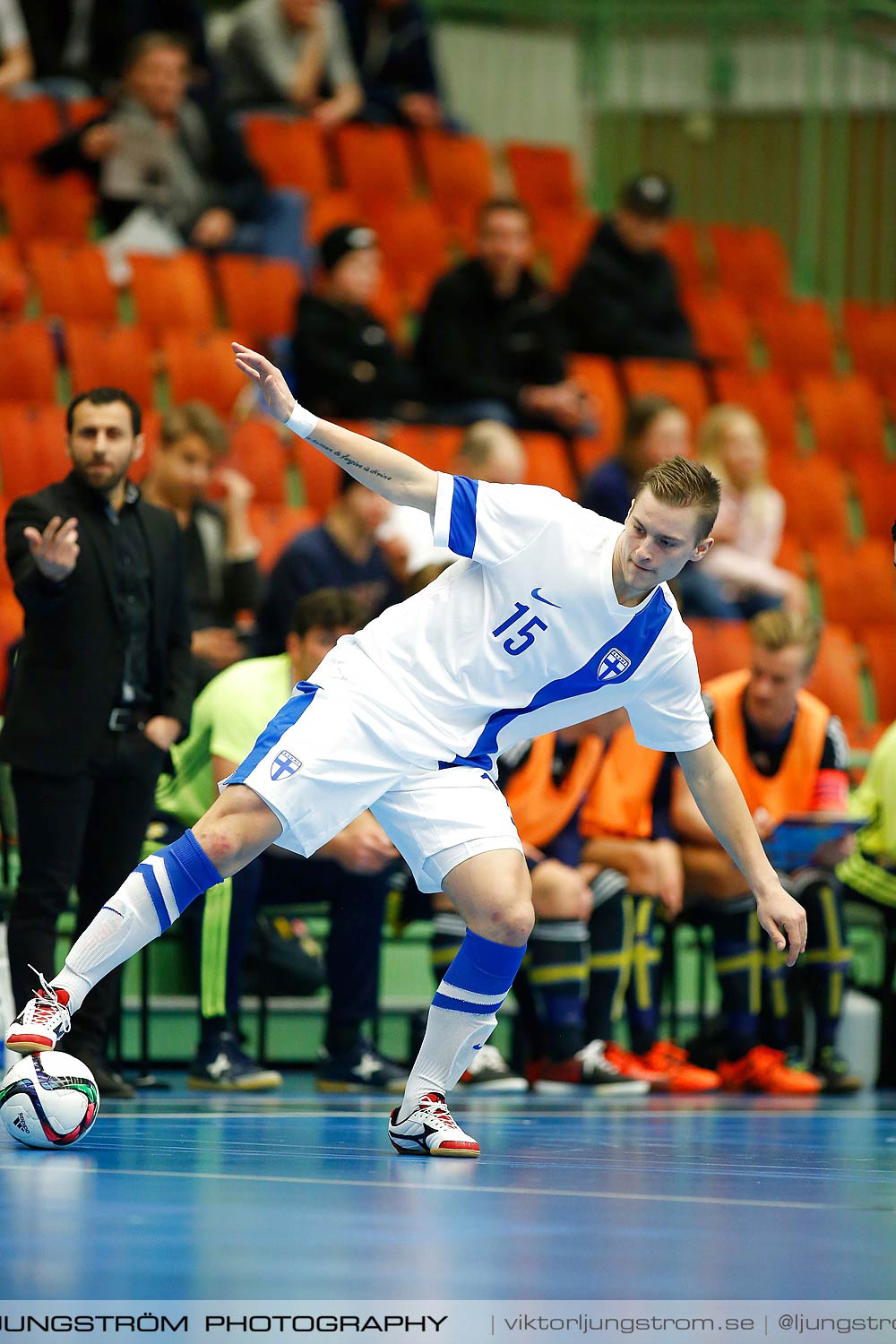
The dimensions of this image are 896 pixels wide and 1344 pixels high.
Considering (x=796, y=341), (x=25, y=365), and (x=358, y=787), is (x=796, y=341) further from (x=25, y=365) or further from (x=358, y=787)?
(x=358, y=787)

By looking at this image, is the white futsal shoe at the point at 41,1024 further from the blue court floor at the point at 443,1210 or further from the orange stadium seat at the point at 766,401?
the orange stadium seat at the point at 766,401

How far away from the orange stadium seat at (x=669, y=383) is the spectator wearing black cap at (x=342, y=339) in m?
1.97

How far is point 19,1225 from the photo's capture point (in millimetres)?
3104

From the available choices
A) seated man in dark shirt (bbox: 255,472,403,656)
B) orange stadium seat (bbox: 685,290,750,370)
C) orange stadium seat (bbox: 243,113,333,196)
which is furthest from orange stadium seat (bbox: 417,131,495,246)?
seated man in dark shirt (bbox: 255,472,403,656)

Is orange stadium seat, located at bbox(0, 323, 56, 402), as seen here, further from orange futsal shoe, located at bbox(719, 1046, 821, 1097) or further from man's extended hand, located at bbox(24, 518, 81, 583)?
orange futsal shoe, located at bbox(719, 1046, 821, 1097)

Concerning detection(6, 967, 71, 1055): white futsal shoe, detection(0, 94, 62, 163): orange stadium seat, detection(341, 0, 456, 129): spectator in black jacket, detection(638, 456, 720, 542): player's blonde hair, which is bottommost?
detection(6, 967, 71, 1055): white futsal shoe

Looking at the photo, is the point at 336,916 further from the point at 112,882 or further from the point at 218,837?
the point at 218,837

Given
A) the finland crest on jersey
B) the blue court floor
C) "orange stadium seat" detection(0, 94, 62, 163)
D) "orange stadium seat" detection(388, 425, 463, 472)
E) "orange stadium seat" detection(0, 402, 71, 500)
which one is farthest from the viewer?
"orange stadium seat" detection(0, 94, 62, 163)

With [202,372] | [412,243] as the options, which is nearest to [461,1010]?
[202,372]

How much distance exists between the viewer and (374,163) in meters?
11.4

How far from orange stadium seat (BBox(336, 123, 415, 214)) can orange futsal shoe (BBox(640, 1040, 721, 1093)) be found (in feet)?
19.5

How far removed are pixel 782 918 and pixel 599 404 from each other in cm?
608

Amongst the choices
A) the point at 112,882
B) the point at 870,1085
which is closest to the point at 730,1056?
the point at 870,1085

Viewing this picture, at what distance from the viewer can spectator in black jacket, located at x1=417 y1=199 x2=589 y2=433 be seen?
944cm
